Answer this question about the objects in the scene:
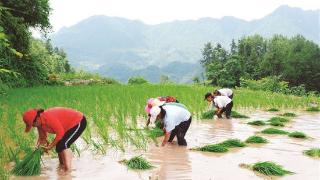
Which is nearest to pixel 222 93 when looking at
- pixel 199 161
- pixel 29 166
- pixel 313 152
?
pixel 313 152

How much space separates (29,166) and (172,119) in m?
2.68

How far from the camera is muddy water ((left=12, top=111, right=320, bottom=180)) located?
236 inches

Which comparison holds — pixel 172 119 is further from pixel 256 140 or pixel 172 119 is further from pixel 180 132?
pixel 256 140

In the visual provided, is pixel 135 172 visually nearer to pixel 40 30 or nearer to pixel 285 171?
pixel 285 171

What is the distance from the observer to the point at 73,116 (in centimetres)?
631

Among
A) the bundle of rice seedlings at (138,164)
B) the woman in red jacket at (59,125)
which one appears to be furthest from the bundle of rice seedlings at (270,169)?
the woman in red jacket at (59,125)

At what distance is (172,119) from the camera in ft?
25.2

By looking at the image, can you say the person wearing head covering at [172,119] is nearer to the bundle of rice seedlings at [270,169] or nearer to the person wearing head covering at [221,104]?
the bundle of rice seedlings at [270,169]

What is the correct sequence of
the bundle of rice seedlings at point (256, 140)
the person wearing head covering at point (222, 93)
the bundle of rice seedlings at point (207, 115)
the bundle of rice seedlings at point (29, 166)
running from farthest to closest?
the person wearing head covering at point (222, 93)
the bundle of rice seedlings at point (207, 115)
the bundle of rice seedlings at point (256, 140)
the bundle of rice seedlings at point (29, 166)

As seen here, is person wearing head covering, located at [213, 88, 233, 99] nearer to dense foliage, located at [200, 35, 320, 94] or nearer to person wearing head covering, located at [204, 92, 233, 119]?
person wearing head covering, located at [204, 92, 233, 119]

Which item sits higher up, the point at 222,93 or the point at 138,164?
the point at 222,93

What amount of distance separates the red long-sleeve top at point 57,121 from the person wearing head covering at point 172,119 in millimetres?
1696

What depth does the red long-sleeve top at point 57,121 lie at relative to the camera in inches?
234

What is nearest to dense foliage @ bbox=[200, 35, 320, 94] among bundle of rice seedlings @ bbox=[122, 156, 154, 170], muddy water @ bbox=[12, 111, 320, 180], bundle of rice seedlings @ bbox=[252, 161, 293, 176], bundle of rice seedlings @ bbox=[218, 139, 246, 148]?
muddy water @ bbox=[12, 111, 320, 180]
